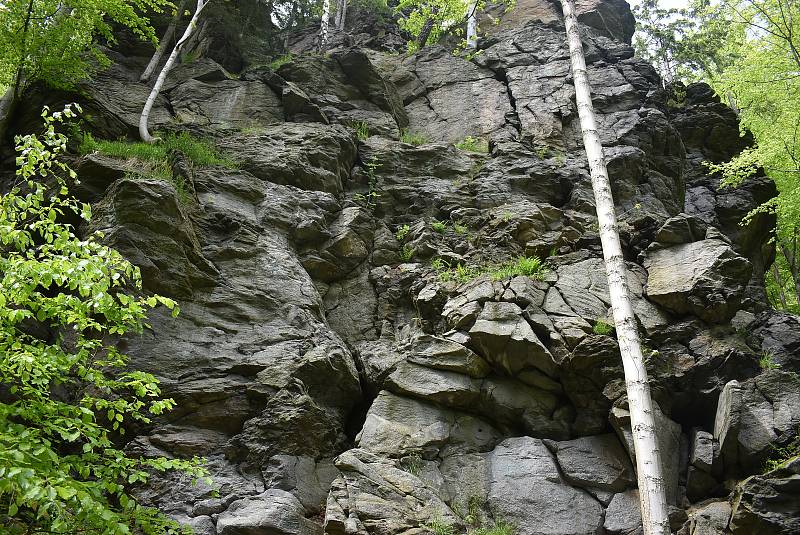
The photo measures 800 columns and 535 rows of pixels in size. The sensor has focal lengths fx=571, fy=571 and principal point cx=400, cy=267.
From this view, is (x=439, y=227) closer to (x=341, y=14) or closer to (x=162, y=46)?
(x=162, y=46)

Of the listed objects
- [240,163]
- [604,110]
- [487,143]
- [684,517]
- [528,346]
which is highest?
[604,110]

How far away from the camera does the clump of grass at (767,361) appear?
9562 mm

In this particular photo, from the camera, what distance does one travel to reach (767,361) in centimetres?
963

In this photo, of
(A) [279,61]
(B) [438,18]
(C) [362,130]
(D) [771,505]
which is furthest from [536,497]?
(B) [438,18]

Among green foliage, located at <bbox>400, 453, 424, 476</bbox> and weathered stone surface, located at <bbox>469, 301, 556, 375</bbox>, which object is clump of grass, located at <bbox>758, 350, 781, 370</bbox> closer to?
weathered stone surface, located at <bbox>469, 301, 556, 375</bbox>

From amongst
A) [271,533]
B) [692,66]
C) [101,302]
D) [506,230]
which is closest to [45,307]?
[101,302]

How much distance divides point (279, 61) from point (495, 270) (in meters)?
12.7

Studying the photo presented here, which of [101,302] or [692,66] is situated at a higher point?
[692,66]

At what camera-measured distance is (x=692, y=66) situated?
2767 cm

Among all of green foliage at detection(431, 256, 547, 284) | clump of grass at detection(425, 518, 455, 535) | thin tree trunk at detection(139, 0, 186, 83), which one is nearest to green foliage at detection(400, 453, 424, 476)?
clump of grass at detection(425, 518, 455, 535)

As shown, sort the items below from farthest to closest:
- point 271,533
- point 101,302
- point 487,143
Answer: point 487,143 → point 271,533 → point 101,302

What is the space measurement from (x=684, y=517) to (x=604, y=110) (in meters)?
12.6

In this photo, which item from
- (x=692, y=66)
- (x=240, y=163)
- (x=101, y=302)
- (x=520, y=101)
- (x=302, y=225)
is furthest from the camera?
(x=692, y=66)

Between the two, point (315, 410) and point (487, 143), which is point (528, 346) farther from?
point (487, 143)
